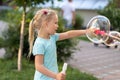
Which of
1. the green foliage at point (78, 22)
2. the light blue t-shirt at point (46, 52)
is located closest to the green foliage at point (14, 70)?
the light blue t-shirt at point (46, 52)

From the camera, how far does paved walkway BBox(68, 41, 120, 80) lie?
28.9ft

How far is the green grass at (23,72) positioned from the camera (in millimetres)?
7829

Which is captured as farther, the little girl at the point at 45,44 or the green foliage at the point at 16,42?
the green foliage at the point at 16,42

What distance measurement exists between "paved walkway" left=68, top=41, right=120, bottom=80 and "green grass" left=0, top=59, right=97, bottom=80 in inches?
18.3

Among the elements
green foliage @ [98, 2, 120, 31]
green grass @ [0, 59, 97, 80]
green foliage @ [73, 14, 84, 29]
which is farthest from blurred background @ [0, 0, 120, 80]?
green foliage @ [73, 14, 84, 29]

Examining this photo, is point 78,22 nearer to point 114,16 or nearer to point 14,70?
point 114,16

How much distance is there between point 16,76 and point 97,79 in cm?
153

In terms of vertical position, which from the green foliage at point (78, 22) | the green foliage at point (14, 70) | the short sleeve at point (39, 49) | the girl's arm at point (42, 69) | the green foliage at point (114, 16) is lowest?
the green foliage at point (78, 22)

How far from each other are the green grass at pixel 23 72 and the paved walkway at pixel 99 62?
47 centimetres

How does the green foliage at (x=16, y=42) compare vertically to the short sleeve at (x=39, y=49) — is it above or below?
below

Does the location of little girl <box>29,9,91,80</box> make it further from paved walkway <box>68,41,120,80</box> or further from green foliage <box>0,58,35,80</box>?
paved walkway <box>68,41,120,80</box>

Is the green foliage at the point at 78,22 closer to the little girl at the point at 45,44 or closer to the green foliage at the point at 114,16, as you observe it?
the green foliage at the point at 114,16

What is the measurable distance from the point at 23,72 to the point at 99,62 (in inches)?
104

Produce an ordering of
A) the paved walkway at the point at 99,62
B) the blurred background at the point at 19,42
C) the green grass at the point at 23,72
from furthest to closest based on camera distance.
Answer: the paved walkway at the point at 99,62 < the blurred background at the point at 19,42 < the green grass at the point at 23,72
